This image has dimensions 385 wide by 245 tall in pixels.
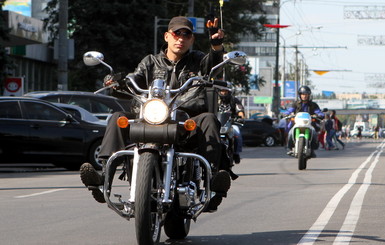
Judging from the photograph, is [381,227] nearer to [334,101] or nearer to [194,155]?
[194,155]

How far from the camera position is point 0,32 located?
29.6 metres

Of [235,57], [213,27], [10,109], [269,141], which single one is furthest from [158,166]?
[269,141]

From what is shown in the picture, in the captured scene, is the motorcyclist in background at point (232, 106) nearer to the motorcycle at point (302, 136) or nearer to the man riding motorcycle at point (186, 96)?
the motorcycle at point (302, 136)

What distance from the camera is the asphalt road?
26.9 ft

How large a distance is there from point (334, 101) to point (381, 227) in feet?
530

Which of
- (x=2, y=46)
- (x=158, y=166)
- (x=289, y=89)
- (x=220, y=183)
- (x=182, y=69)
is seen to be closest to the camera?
(x=158, y=166)

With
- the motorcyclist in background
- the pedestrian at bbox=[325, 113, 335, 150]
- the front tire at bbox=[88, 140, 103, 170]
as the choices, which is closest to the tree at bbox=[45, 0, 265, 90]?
the pedestrian at bbox=[325, 113, 335, 150]

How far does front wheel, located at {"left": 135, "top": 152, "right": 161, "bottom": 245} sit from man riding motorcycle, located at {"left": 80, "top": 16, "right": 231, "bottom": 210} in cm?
60

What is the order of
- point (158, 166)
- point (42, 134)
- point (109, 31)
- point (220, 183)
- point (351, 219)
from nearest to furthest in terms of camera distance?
point (158, 166) < point (220, 183) < point (351, 219) < point (42, 134) < point (109, 31)

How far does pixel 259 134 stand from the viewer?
48.2 m

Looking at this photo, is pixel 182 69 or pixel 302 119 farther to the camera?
pixel 302 119

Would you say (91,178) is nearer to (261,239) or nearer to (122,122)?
(122,122)

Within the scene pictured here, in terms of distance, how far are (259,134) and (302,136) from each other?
1103 inches

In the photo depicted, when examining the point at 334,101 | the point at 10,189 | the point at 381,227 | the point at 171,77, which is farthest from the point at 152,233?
the point at 334,101
